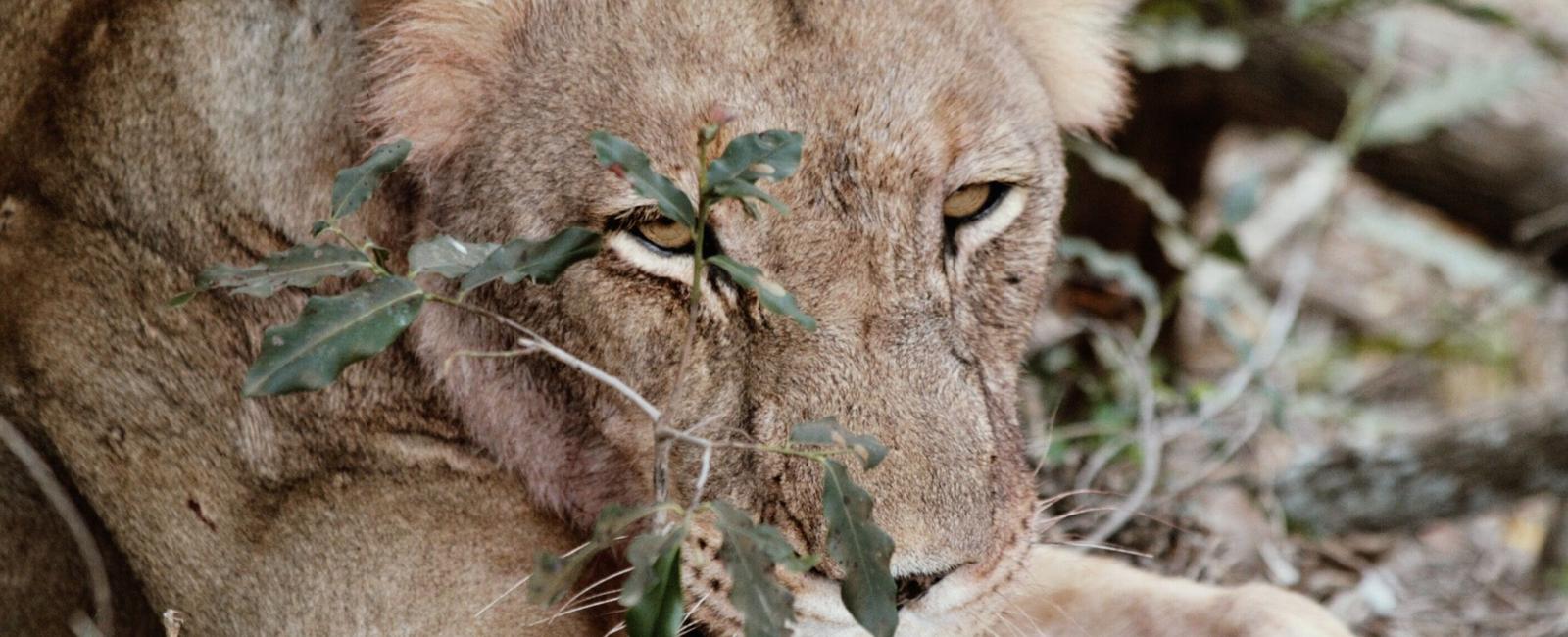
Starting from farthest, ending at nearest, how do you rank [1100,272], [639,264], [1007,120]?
[1100,272], [1007,120], [639,264]

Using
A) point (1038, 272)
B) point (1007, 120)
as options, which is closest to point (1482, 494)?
point (1038, 272)

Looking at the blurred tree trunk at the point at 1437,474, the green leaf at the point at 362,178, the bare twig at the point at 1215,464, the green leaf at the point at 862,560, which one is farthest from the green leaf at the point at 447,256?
the blurred tree trunk at the point at 1437,474

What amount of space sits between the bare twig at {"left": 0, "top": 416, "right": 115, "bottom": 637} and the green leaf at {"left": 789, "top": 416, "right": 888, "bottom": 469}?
44.9 inches

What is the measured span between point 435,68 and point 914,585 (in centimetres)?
112

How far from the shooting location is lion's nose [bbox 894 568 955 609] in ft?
7.51

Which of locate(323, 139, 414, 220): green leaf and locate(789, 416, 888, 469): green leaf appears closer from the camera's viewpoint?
locate(789, 416, 888, 469): green leaf

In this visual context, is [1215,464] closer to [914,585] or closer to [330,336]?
[914,585]

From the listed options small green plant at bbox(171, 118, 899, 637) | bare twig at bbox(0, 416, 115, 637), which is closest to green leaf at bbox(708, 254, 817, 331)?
small green plant at bbox(171, 118, 899, 637)

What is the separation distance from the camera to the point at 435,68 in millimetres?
2662

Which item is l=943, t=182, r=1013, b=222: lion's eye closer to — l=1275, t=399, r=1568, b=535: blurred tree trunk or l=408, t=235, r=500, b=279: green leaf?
l=408, t=235, r=500, b=279: green leaf

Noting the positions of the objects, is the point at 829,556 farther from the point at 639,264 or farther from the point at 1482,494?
the point at 1482,494

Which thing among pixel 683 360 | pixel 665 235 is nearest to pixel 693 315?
pixel 683 360

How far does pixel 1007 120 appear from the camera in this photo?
2756mm

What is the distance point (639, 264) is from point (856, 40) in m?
0.48
